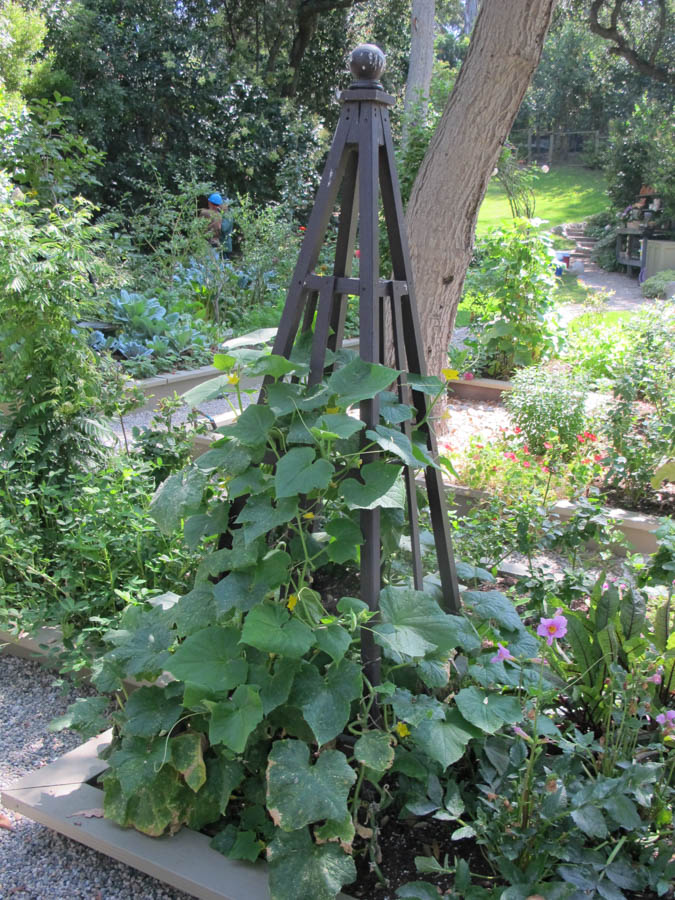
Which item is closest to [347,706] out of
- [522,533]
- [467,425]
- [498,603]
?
[498,603]

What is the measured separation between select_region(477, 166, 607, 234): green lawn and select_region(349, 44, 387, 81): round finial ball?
1751cm

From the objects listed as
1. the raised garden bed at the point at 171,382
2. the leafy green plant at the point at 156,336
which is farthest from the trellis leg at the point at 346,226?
the leafy green plant at the point at 156,336

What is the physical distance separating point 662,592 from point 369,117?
1.92 metres

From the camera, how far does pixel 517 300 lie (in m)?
5.82

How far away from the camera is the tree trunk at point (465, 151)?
12.2 feet

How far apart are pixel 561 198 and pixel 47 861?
24.5 m

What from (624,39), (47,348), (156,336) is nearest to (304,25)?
(624,39)

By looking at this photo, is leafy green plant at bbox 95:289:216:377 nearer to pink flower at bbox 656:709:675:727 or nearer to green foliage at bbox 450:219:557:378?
green foliage at bbox 450:219:557:378

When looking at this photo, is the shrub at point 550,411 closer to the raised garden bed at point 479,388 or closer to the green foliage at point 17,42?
the raised garden bed at point 479,388

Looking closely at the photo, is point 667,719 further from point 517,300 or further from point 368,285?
point 517,300

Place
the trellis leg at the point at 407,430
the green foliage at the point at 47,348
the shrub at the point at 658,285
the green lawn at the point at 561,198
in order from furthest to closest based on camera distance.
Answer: the green lawn at the point at 561,198, the shrub at the point at 658,285, the green foliage at the point at 47,348, the trellis leg at the point at 407,430

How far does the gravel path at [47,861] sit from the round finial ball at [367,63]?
210cm

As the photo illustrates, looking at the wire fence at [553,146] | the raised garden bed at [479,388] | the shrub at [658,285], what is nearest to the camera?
the raised garden bed at [479,388]

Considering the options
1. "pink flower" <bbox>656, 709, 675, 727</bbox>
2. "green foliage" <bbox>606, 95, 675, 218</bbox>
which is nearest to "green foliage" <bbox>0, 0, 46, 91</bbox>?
"pink flower" <bbox>656, 709, 675, 727</bbox>
